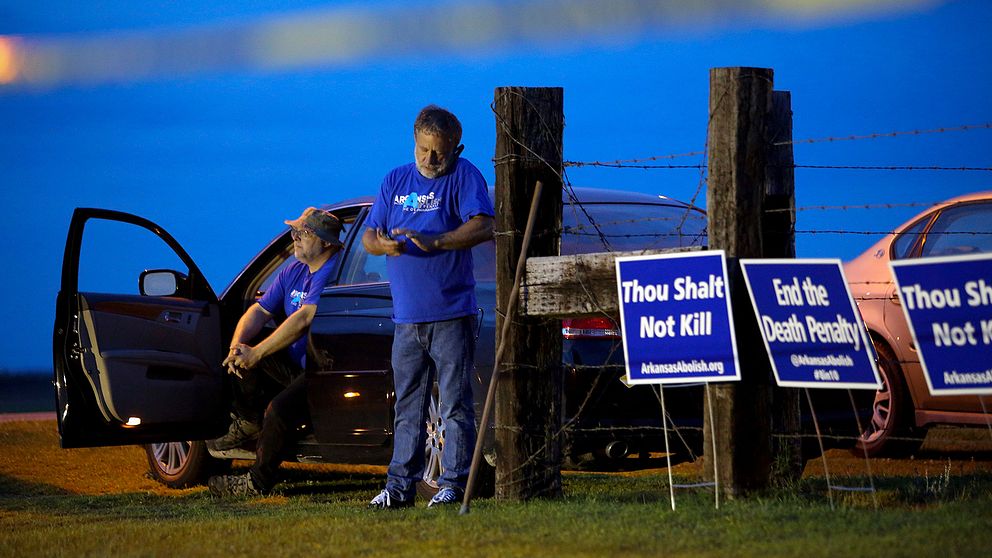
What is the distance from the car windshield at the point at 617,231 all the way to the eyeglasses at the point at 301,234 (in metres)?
1.30

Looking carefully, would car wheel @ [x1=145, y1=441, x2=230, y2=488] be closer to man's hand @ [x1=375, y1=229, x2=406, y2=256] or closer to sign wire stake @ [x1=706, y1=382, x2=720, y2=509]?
man's hand @ [x1=375, y1=229, x2=406, y2=256]

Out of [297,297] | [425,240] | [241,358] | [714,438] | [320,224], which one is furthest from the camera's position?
[241,358]

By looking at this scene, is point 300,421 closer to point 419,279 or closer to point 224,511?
point 224,511

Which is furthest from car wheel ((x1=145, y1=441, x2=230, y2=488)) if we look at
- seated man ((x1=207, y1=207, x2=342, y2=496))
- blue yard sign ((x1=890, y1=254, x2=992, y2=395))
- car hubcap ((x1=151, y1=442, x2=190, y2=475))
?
blue yard sign ((x1=890, y1=254, x2=992, y2=395))

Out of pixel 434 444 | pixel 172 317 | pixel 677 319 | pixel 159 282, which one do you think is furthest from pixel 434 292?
pixel 159 282

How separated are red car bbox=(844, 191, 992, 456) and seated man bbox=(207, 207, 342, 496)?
3761 millimetres

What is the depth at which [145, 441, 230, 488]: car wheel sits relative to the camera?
1046 centimetres

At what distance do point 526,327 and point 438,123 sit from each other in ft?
3.70

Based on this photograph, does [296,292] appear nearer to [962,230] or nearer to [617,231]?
[617,231]

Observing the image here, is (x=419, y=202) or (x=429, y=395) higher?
(x=419, y=202)

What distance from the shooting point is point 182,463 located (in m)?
10.6

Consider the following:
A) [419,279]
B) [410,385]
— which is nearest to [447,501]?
[410,385]

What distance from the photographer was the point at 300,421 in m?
9.16

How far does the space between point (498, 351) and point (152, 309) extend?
320 cm
